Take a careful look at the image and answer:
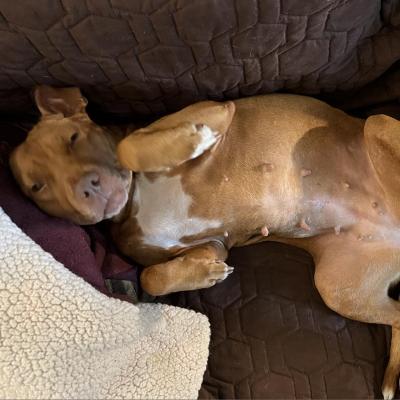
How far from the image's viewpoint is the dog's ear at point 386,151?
2.13 m

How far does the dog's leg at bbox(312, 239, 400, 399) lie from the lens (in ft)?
7.66

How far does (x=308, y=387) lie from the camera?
2297 mm

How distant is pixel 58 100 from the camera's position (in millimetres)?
2094

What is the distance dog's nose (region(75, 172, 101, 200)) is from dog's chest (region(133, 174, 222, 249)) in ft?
1.03

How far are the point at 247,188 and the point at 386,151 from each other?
0.52 metres

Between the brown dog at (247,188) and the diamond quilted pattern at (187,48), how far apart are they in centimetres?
10

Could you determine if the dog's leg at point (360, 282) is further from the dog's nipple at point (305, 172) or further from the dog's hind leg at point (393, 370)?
the dog's nipple at point (305, 172)

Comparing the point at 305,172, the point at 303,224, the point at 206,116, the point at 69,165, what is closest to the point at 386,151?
the point at 305,172

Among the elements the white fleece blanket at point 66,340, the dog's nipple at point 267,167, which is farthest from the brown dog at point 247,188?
the white fleece blanket at point 66,340

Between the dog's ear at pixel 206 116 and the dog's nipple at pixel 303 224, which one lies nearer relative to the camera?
the dog's ear at pixel 206 116

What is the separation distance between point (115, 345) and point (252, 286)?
0.65 m

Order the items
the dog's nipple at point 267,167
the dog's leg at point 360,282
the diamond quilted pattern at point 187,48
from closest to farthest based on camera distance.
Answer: the diamond quilted pattern at point 187,48 < the dog's nipple at point 267,167 < the dog's leg at point 360,282

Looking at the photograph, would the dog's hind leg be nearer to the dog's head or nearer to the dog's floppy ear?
the dog's floppy ear

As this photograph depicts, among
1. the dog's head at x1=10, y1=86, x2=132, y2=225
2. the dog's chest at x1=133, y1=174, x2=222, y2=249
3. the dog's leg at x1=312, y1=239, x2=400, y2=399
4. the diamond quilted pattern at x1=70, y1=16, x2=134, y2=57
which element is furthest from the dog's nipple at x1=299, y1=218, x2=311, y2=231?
the diamond quilted pattern at x1=70, y1=16, x2=134, y2=57
